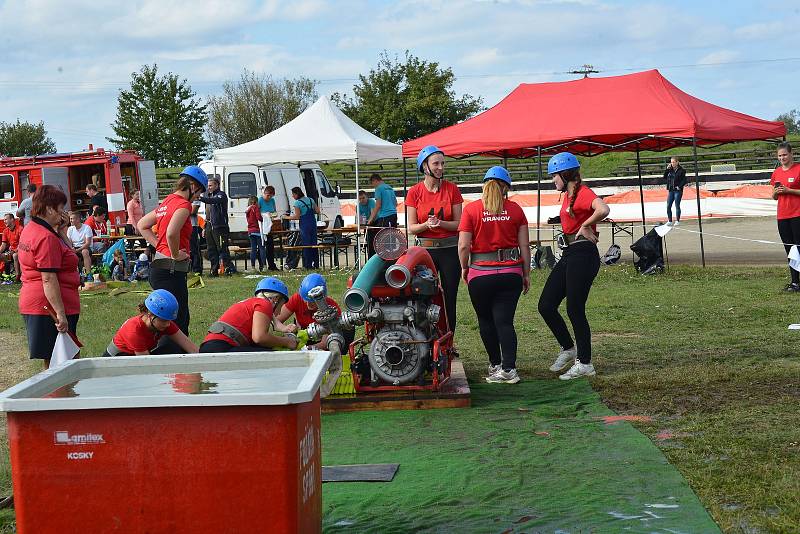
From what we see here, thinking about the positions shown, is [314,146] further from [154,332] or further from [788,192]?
[154,332]

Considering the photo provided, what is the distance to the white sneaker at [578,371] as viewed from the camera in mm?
8117

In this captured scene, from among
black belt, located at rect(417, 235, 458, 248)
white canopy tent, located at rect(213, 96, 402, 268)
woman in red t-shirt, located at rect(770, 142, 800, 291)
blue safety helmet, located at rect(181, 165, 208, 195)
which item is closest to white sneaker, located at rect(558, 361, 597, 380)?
black belt, located at rect(417, 235, 458, 248)

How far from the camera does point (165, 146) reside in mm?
56875

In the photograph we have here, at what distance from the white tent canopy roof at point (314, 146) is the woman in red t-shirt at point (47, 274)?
13.3 m

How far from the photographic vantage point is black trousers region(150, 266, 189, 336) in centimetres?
737

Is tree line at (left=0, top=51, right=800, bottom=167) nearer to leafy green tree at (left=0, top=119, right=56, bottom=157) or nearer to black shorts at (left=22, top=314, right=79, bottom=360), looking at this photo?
leafy green tree at (left=0, top=119, right=56, bottom=157)

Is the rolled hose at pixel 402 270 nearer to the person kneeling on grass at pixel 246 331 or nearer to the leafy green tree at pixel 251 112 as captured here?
the person kneeling on grass at pixel 246 331

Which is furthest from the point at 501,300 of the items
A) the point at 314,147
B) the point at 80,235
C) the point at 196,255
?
the point at 196,255

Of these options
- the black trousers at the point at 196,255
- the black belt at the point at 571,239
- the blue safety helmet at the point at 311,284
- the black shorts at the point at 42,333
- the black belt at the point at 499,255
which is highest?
the black belt at the point at 571,239

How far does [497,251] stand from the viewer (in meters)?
7.69

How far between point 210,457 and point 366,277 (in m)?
3.90

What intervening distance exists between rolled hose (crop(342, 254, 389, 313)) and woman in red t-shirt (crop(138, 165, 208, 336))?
1.30m

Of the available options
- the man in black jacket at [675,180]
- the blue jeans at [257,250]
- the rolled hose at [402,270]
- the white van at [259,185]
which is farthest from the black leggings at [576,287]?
the man in black jacket at [675,180]

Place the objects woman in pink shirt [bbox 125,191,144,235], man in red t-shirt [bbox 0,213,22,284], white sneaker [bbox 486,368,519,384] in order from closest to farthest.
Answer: white sneaker [bbox 486,368,519,384], man in red t-shirt [bbox 0,213,22,284], woman in pink shirt [bbox 125,191,144,235]
